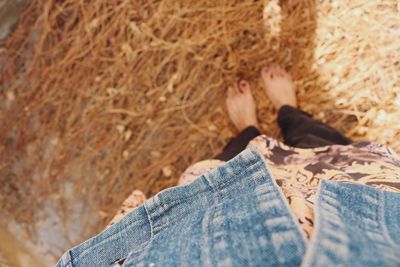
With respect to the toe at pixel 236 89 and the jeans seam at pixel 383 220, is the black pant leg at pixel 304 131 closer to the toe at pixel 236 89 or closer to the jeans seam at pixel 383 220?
the toe at pixel 236 89

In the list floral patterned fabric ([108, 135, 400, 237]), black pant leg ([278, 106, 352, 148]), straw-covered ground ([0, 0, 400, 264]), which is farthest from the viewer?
straw-covered ground ([0, 0, 400, 264])

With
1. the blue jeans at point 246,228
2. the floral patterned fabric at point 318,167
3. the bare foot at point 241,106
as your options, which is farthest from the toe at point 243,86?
the blue jeans at point 246,228

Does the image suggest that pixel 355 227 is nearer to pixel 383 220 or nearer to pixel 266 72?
pixel 383 220

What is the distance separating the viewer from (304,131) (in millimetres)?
899

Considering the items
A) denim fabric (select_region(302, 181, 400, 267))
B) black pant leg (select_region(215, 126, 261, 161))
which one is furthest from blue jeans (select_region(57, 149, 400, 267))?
black pant leg (select_region(215, 126, 261, 161))

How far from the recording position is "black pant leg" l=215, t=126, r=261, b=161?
882 mm

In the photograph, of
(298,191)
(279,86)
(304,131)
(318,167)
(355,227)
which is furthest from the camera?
(279,86)

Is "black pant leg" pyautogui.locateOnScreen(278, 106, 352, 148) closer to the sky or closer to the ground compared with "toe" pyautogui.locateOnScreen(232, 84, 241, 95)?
closer to the ground

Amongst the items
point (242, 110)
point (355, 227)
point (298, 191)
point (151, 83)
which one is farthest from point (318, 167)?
point (151, 83)

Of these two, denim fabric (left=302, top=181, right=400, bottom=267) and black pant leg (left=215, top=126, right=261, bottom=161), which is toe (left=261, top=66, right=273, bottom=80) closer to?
black pant leg (left=215, top=126, right=261, bottom=161)

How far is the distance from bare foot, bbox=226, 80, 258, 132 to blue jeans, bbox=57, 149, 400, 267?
48cm

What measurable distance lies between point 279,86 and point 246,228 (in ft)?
1.99

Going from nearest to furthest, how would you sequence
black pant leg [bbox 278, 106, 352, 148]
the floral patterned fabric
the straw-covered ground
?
the floral patterned fabric
black pant leg [bbox 278, 106, 352, 148]
the straw-covered ground

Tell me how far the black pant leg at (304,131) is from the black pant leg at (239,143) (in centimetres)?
7
